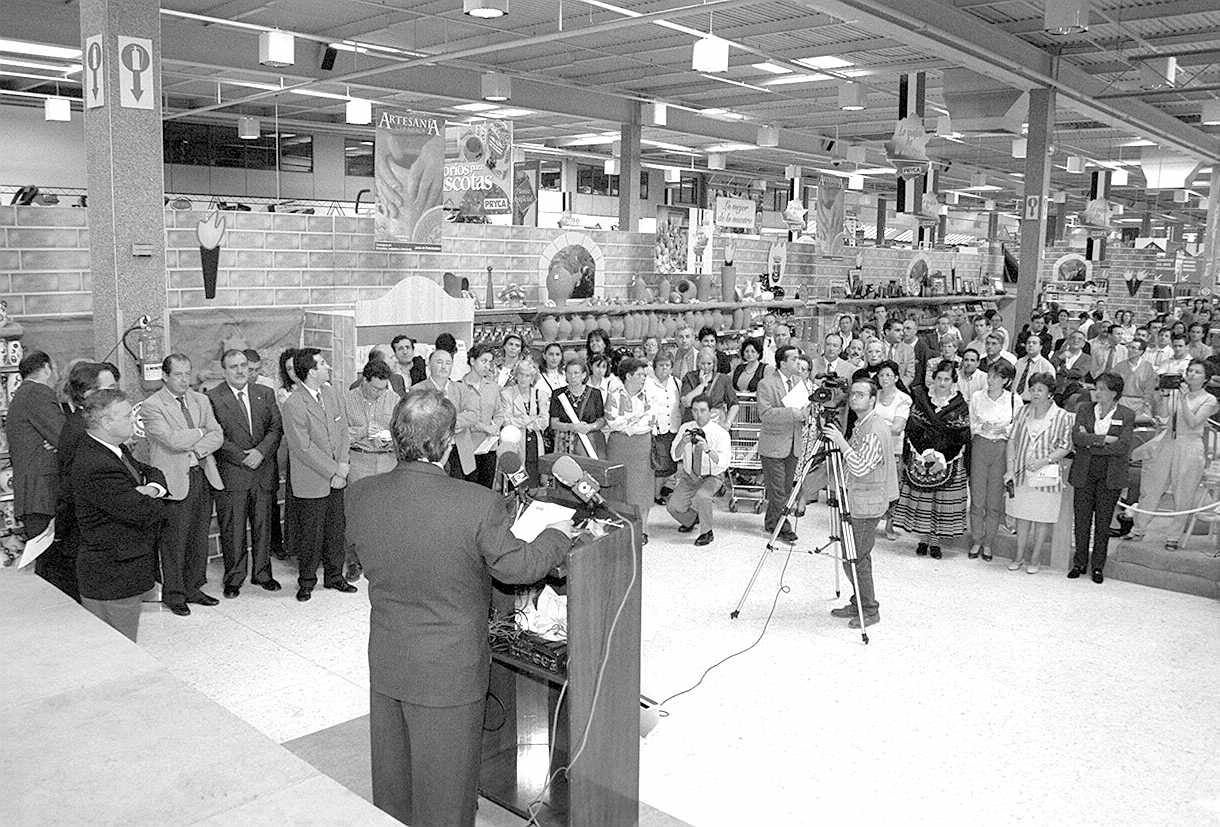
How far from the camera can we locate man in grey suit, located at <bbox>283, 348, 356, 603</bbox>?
638cm

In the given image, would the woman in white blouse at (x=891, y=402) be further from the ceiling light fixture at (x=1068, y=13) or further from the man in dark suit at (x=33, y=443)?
the man in dark suit at (x=33, y=443)

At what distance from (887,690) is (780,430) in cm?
313

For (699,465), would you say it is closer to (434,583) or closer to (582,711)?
(582,711)

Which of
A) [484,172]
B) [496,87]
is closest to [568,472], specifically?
[484,172]

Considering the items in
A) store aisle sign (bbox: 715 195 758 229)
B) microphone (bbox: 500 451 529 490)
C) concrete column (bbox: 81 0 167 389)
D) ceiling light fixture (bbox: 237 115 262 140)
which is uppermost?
ceiling light fixture (bbox: 237 115 262 140)

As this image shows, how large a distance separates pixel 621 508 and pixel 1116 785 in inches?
99.1

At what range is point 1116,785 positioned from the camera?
4340 millimetres

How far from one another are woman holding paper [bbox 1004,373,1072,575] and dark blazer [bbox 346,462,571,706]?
16.9ft

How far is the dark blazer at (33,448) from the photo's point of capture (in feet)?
18.6

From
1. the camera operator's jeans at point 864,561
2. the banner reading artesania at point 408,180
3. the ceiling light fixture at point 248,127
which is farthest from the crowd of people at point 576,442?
the ceiling light fixture at point 248,127

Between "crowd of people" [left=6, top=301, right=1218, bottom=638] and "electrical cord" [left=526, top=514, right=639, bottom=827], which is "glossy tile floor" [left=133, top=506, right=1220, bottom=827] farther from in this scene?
"crowd of people" [left=6, top=301, right=1218, bottom=638]

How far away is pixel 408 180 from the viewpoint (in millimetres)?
9617

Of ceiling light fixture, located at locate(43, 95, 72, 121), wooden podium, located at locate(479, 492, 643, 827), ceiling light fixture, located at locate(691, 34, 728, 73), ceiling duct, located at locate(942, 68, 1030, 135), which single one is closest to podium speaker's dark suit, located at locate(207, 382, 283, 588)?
wooden podium, located at locate(479, 492, 643, 827)

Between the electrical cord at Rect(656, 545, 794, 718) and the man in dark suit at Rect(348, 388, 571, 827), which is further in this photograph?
the electrical cord at Rect(656, 545, 794, 718)
